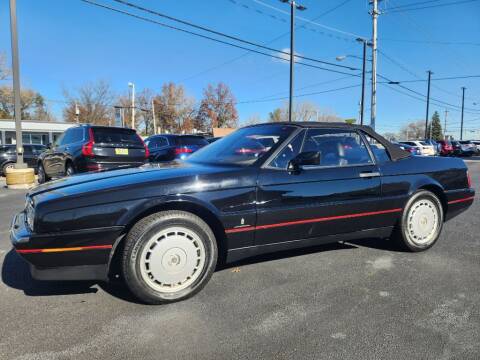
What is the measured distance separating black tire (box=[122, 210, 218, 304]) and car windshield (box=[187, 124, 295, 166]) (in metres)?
0.75

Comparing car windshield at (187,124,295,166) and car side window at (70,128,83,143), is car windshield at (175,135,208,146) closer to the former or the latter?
car side window at (70,128,83,143)

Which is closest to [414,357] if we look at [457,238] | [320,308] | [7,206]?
[320,308]

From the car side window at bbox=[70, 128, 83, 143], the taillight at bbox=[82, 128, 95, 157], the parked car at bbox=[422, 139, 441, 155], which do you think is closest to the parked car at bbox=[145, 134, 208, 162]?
the car side window at bbox=[70, 128, 83, 143]

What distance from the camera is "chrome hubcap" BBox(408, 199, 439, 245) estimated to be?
4.09m

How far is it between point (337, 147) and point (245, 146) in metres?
0.92

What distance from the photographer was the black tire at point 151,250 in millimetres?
2709

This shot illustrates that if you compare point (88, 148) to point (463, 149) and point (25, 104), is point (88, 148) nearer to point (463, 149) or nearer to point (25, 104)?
point (463, 149)

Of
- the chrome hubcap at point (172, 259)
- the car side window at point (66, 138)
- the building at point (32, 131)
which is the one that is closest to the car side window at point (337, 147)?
the chrome hubcap at point (172, 259)

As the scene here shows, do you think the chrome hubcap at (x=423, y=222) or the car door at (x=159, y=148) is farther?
the car door at (x=159, y=148)

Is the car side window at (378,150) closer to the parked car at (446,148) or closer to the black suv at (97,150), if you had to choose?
the black suv at (97,150)

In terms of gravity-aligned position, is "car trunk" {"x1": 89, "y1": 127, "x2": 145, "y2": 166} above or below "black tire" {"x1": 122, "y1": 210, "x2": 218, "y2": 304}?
above

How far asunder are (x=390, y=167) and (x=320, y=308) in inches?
72.7

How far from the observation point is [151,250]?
9.14 feet

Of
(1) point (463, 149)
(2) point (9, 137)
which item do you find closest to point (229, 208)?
(2) point (9, 137)
